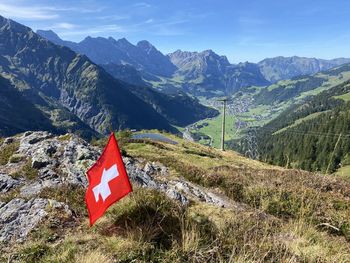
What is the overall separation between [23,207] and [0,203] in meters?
1.14

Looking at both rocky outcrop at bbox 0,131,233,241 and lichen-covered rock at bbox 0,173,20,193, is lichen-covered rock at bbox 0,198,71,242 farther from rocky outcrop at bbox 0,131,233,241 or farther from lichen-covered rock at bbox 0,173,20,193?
lichen-covered rock at bbox 0,173,20,193

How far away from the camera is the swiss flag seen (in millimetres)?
6406

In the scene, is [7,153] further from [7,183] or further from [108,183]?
[108,183]

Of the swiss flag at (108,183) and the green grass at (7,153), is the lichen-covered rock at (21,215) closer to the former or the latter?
the swiss flag at (108,183)

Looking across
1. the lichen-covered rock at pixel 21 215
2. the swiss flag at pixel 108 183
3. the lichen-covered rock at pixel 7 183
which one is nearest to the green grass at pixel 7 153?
the lichen-covered rock at pixel 7 183

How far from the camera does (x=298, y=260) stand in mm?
6168

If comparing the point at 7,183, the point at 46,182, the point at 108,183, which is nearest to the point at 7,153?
the point at 7,183

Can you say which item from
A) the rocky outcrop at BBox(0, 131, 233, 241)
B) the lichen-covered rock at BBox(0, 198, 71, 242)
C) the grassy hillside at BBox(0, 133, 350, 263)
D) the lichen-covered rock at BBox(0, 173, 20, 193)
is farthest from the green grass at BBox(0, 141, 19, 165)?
the grassy hillside at BBox(0, 133, 350, 263)

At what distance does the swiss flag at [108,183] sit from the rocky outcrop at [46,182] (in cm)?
181

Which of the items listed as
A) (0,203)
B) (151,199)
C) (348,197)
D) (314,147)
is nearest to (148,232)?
(151,199)

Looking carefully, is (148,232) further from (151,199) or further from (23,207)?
(23,207)

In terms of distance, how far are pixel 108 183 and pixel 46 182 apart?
593cm

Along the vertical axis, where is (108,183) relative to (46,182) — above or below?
above

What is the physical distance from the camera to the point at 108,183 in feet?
22.0
